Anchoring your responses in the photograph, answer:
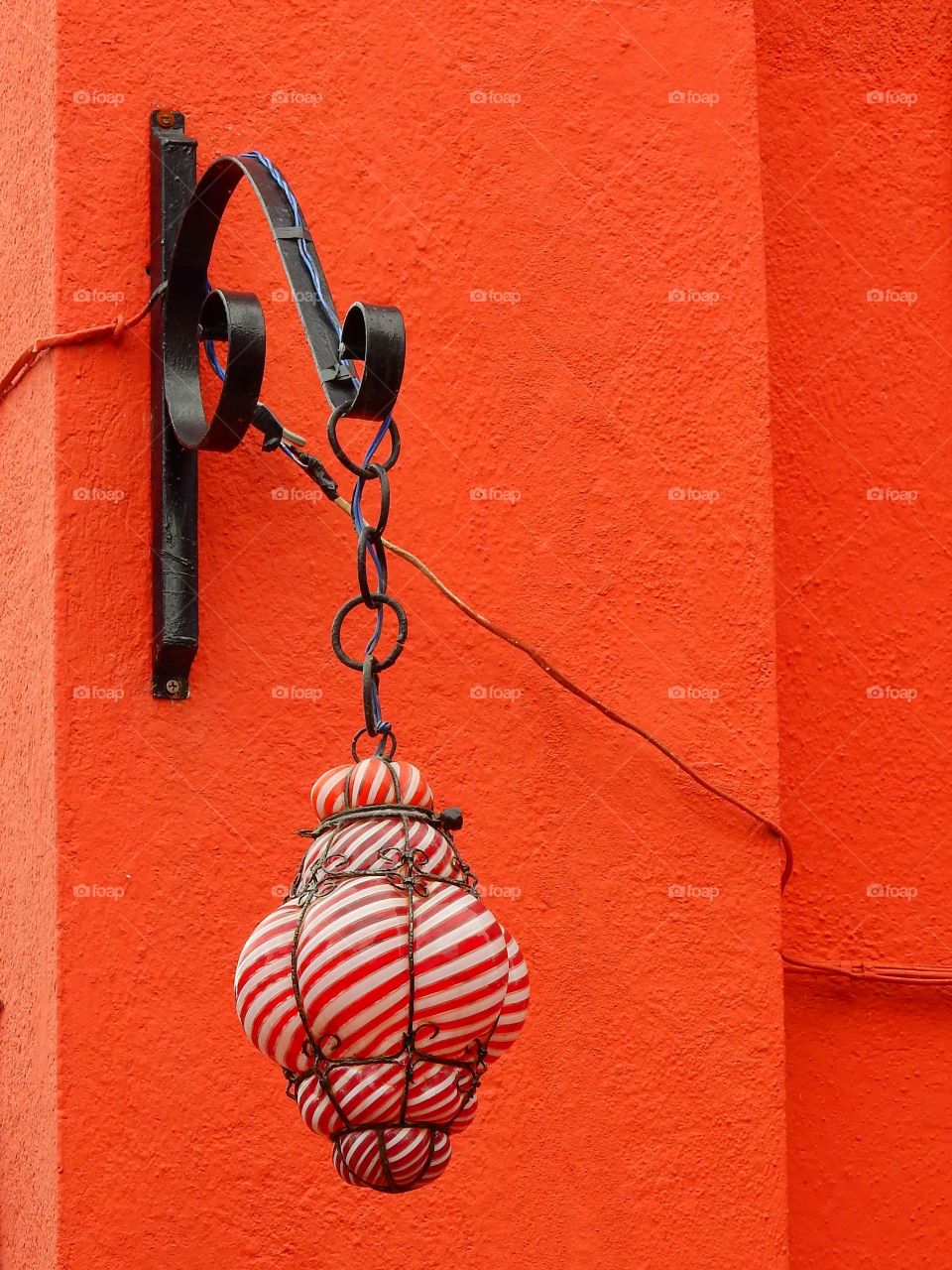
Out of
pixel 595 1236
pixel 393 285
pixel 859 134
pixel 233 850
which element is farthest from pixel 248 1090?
pixel 859 134

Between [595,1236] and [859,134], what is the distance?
8.73ft

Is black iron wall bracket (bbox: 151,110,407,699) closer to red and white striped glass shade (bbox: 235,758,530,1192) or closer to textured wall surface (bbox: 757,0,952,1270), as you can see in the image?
red and white striped glass shade (bbox: 235,758,530,1192)

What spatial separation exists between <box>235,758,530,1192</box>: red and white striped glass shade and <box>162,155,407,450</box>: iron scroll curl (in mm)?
618

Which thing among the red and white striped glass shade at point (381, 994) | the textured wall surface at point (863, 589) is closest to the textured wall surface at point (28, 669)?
the red and white striped glass shade at point (381, 994)

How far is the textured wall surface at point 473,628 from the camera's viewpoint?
3.28 metres

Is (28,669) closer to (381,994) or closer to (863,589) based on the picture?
(381,994)

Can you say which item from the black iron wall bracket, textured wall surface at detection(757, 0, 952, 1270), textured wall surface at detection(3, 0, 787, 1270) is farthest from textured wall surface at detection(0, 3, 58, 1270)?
textured wall surface at detection(757, 0, 952, 1270)

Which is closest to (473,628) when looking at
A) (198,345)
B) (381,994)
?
(198,345)

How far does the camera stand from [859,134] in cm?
442

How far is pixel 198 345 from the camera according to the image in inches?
127

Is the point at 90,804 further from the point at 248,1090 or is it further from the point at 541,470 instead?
the point at 541,470

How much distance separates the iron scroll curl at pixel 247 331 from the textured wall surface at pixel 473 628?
0.28m

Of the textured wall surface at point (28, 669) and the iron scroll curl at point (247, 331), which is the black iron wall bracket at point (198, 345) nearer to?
the iron scroll curl at point (247, 331)

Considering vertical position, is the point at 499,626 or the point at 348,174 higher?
the point at 348,174
